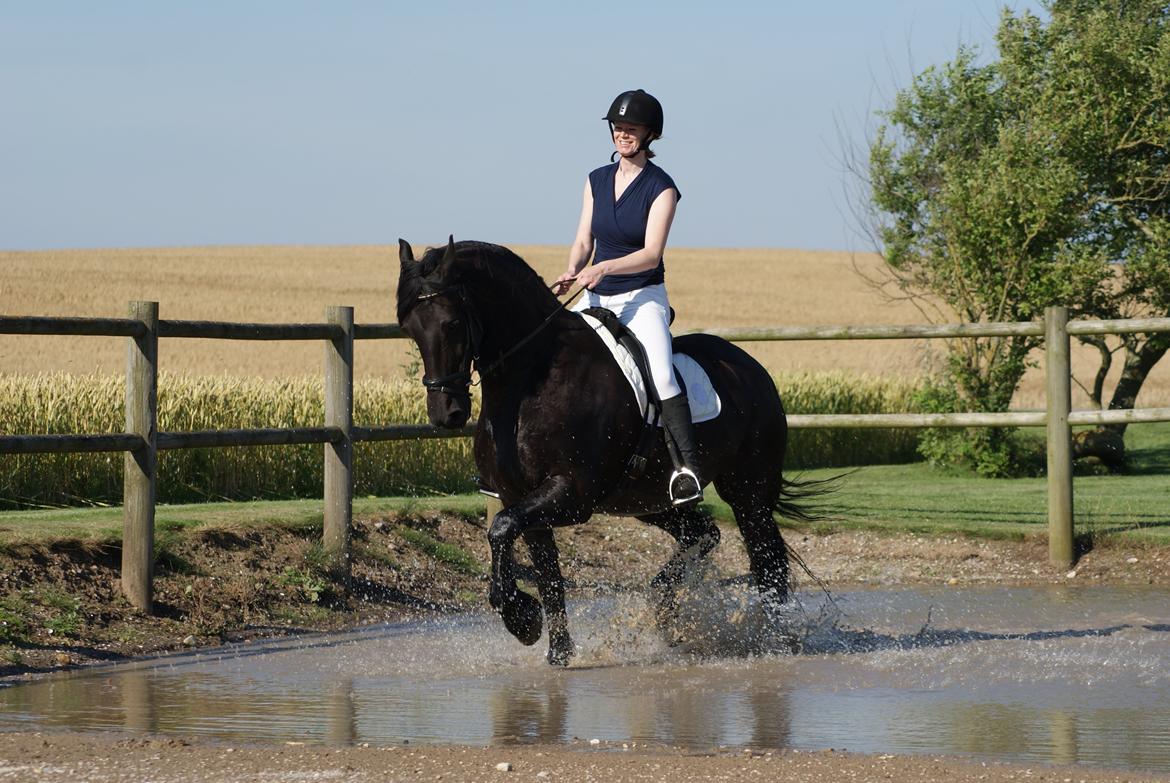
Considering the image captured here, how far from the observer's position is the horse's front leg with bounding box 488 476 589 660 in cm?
694

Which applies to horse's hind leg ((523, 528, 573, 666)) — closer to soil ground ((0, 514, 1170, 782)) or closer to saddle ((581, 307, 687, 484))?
saddle ((581, 307, 687, 484))

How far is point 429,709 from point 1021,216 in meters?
14.2

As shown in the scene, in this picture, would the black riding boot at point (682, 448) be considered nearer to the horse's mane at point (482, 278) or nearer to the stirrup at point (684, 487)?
the stirrup at point (684, 487)

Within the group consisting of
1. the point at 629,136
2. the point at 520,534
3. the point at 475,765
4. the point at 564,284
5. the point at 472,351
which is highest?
the point at 629,136

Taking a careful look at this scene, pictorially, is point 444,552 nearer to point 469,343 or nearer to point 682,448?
point 682,448

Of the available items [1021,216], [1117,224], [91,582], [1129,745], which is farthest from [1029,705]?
[1117,224]

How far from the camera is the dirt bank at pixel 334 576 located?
26.8ft

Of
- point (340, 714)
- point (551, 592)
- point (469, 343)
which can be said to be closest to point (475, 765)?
point (340, 714)

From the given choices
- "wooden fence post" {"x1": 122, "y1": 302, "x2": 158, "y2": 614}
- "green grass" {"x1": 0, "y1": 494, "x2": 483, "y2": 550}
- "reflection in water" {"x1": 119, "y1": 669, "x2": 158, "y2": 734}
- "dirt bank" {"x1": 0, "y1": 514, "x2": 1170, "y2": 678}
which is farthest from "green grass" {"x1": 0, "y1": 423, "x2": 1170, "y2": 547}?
"reflection in water" {"x1": 119, "y1": 669, "x2": 158, "y2": 734}

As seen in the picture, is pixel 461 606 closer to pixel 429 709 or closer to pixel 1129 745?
pixel 429 709

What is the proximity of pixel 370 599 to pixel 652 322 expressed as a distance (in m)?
3.34

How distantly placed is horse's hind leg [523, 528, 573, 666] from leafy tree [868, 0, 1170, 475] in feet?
38.7

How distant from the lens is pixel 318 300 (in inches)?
2078

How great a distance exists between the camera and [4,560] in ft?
28.2
